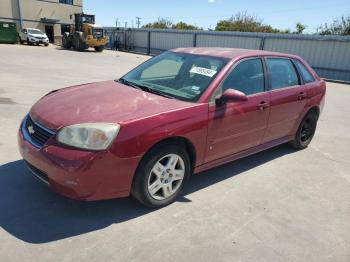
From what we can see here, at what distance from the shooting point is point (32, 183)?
3.62 meters

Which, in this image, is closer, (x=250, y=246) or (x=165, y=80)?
(x=250, y=246)

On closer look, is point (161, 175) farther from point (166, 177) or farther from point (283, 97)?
point (283, 97)

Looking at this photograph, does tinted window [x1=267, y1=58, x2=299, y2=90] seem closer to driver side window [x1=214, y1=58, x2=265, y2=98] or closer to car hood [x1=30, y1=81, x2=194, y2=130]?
driver side window [x1=214, y1=58, x2=265, y2=98]

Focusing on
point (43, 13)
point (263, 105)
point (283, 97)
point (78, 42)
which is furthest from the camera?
point (43, 13)

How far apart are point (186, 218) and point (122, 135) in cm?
108

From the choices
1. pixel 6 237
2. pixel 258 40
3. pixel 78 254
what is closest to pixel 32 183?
pixel 6 237

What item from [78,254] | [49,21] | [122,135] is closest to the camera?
[78,254]

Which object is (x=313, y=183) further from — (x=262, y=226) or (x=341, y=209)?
(x=262, y=226)

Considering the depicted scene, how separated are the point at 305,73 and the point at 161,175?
327cm

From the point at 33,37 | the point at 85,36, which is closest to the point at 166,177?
the point at 85,36

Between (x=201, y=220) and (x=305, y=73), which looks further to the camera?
(x=305, y=73)

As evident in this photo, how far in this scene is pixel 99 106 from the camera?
3.22 meters

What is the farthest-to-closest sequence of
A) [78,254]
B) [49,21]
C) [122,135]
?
1. [49,21]
2. [122,135]
3. [78,254]

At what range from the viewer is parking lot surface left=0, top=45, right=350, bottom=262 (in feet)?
8.89
